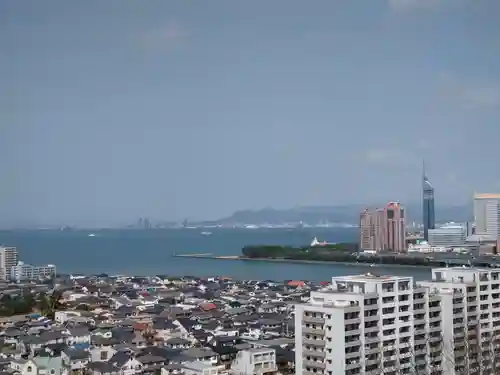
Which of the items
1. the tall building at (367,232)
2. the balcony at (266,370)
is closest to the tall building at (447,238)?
the tall building at (367,232)

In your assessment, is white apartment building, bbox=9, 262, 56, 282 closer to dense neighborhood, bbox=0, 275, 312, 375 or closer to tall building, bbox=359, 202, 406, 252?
dense neighborhood, bbox=0, 275, 312, 375

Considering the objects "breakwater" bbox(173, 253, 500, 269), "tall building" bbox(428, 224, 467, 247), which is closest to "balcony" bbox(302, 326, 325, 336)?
"breakwater" bbox(173, 253, 500, 269)

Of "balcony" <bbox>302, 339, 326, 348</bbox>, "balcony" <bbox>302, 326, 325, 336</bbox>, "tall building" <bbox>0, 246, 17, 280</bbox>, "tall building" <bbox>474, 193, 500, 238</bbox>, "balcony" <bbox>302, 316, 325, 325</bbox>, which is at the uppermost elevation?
"tall building" <bbox>474, 193, 500, 238</bbox>

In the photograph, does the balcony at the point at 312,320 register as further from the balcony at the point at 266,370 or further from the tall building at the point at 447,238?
the tall building at the point at 447,238

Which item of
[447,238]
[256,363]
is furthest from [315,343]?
[447,238]

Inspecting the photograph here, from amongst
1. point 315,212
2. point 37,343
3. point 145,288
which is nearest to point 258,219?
point 315,212
